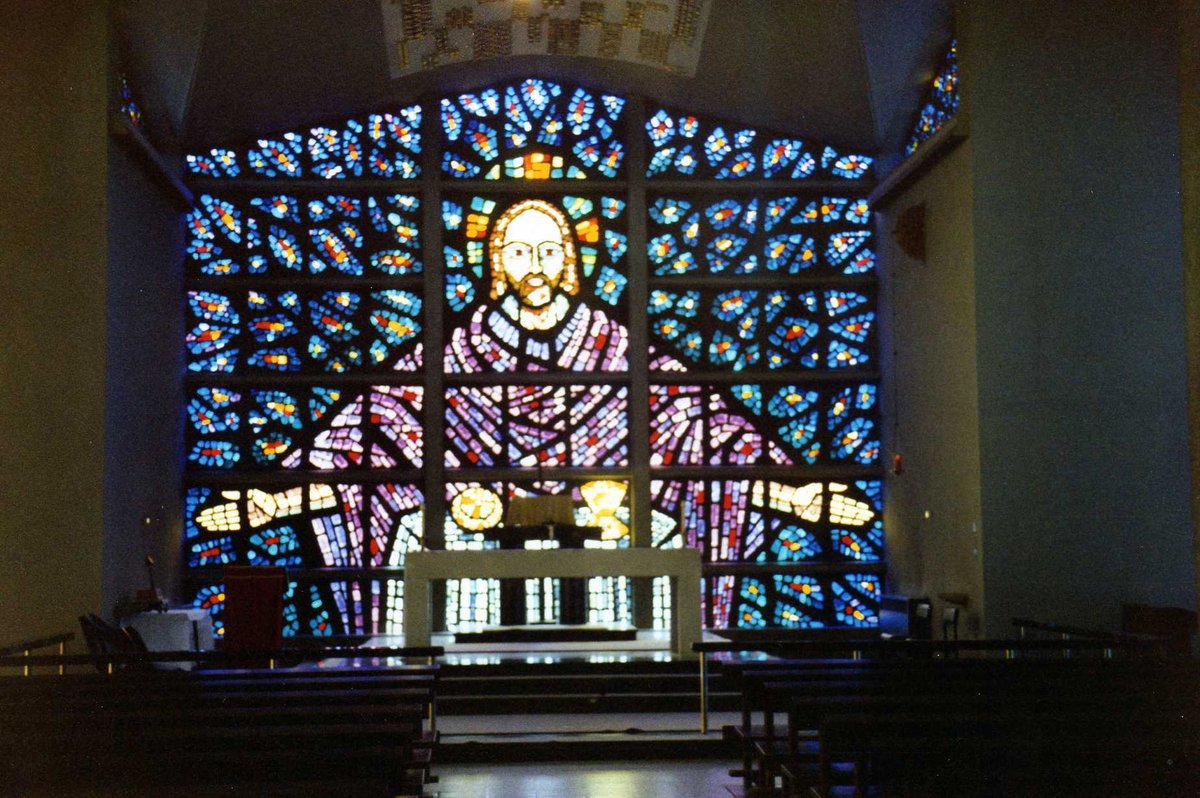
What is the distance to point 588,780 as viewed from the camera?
23.5 feet

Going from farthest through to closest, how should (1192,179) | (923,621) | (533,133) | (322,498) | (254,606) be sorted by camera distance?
(533,133), (322,498), (923,621), (254,606), (1192,179)

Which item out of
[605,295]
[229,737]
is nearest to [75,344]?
[605,295]

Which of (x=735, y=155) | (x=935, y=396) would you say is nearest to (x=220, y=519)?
(x=735, y=155)

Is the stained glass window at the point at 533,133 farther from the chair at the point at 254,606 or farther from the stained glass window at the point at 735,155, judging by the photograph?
the chair at the point at 254,606

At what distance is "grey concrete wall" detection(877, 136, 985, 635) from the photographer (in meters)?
10.8

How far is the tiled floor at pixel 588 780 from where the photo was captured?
6774mm

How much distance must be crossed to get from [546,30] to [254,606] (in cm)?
576

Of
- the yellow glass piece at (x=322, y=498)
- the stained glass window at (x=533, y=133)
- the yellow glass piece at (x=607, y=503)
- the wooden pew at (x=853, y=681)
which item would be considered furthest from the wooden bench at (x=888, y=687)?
the stained glass window at (x=533, y=133)

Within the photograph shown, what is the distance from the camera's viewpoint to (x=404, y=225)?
44.5 ft

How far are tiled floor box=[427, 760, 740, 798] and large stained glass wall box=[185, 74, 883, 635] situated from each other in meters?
5.51

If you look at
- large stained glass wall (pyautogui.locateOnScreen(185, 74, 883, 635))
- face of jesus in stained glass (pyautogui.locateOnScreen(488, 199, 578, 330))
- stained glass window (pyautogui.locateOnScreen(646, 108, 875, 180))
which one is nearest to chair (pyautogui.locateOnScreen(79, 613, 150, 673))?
large stained glass wall (pyautogui.locateOnScreen(185, 74, 883, 635))

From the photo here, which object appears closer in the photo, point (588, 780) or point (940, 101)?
point (588, 780)

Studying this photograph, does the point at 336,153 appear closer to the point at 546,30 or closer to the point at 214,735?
the point at 546,30

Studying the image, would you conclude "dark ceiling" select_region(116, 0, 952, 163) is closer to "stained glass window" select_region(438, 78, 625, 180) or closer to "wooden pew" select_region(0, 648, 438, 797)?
"stained glass window" select_region(438, 78, 625, 180)
